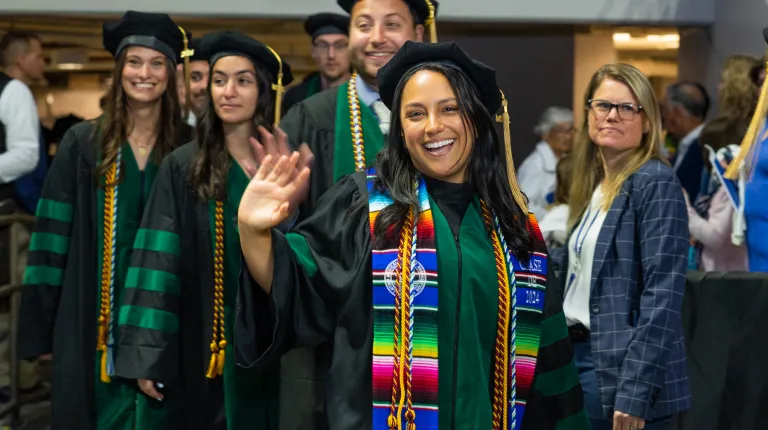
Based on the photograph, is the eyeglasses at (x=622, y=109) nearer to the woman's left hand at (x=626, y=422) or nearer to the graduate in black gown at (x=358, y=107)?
the graduate in black gown at (x=358, y=107)

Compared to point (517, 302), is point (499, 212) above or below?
above

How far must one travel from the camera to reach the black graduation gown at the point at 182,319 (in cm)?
441

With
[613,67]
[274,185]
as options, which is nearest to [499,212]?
[274,185]

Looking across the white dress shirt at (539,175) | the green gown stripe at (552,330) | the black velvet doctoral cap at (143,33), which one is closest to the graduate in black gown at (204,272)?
the black velvet doctoral cap at (143,33)

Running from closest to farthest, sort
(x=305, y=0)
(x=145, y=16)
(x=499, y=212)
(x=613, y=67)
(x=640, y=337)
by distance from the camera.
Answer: (x=499, y=212)
(x=640, y=337)
(x=613, y=67)
(x=145, y=16)
(x=305, y=0)

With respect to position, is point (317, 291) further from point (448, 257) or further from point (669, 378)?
point (669, 378)

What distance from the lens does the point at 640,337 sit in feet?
12.5

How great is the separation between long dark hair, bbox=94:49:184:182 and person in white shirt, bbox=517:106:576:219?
3.27 metres

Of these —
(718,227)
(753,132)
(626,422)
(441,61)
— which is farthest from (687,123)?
(441,61)

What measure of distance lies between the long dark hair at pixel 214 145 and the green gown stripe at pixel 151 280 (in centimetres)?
33

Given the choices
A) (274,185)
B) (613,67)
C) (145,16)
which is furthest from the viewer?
(145,16)

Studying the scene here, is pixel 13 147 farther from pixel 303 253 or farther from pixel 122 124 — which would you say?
pixel 303 253

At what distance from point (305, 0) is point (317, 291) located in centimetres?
494

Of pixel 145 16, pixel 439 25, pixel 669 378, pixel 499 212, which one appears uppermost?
pixel 439 25
